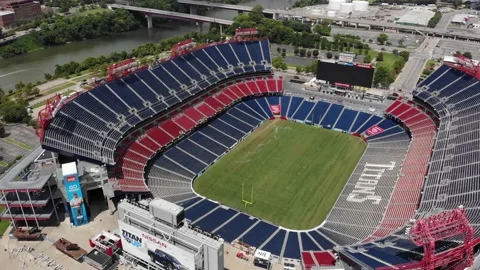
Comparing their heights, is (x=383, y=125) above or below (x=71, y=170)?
below

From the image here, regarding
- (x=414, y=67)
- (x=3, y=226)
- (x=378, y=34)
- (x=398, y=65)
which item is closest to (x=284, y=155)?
(x=3, y=226)

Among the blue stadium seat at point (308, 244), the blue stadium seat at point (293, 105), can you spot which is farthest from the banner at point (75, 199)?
the blue stadium seat at point (293, 105)

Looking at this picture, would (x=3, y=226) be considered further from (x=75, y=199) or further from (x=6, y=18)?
(x=6, y=18)

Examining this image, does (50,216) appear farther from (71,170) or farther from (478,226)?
(478,226)

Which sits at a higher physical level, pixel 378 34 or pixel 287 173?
pixel 378 34

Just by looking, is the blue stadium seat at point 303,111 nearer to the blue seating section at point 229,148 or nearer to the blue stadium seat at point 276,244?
the blue seating section at point 229,148

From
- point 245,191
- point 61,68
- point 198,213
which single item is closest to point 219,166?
point 245,191

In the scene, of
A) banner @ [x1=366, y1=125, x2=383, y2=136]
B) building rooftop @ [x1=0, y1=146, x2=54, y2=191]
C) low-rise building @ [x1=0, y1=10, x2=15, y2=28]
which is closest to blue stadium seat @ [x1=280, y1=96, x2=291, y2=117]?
banner @ [x1=366, y1=125, x2=383, y2=136]
